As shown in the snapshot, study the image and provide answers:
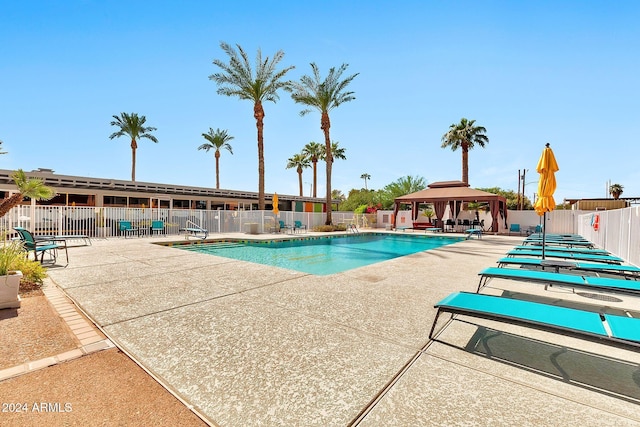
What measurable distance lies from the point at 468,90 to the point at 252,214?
1461cm

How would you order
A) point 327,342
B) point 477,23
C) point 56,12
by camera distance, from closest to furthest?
point 327,342
point 56,12
point 477,23

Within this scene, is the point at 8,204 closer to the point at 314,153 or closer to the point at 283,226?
the point at 283,226

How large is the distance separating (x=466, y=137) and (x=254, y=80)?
20.5 meters

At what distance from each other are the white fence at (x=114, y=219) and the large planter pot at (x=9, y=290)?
9.15 m

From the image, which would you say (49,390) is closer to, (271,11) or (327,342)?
(327,342)

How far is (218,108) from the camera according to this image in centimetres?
2161

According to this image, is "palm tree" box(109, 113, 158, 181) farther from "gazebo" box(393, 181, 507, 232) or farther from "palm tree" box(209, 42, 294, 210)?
"gazebo" box(393, 181, 507, 232)

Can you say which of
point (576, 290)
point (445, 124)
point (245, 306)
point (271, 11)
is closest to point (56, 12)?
point (271, 11)

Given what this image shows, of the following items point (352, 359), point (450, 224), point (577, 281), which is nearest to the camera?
point (352, 359)

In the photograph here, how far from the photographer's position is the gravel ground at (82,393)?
1.72 meters

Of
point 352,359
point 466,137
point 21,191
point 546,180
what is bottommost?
point 352,359

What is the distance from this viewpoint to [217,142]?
3775 centimetres

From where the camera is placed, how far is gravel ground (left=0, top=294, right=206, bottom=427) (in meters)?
1.72

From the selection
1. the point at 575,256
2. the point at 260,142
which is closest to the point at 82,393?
the point at 575,256
